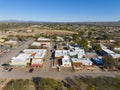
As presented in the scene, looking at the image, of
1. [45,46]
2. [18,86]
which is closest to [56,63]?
[18,86]

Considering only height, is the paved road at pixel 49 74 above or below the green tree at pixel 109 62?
below

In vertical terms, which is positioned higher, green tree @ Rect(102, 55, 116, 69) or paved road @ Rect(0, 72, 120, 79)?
green tree @ Rect(102, 55, 116, 69)

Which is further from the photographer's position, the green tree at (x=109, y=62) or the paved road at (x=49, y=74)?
the green tree at (x=109, y=62)

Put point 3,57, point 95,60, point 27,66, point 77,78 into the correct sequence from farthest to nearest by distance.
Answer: point 3,57 → point 95,60 → point 27,66 → point 77,78

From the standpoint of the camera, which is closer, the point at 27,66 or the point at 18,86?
the point at 18,86

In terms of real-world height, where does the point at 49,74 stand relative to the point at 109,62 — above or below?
below

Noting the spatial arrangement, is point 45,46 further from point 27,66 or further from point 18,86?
point 18,86

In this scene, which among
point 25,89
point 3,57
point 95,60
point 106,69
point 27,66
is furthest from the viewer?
point 3,57

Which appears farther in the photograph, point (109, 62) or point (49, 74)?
point (109, 62)

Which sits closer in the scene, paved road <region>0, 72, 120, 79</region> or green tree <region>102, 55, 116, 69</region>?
paved road <region>0, 72, 120, 79</region>
